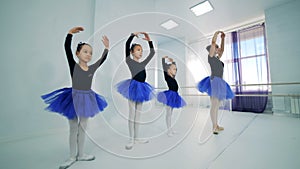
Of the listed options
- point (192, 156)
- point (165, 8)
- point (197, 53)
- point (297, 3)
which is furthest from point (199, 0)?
point (192, 156)

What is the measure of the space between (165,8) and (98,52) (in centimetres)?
180

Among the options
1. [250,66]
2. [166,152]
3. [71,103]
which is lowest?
[166,152]

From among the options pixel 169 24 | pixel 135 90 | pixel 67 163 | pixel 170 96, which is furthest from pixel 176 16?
pixel 67 163

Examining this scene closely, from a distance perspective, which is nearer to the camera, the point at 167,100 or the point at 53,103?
the point at 53,103

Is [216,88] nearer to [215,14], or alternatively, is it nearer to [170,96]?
[170,96]

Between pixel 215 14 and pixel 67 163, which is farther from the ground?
pixel 215 14

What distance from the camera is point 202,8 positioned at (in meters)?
2.48

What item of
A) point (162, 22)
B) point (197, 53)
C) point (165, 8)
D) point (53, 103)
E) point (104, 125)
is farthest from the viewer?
point (197, 53)

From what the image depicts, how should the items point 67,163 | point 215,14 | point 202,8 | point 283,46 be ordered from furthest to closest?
point 215,14, point 202,8, point 283,46, point 67,163

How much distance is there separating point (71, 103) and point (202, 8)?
110 inches

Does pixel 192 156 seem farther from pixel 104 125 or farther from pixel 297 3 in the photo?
pixel 297 3

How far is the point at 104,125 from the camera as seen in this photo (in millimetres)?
1465

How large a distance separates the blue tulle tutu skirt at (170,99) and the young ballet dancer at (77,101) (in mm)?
636

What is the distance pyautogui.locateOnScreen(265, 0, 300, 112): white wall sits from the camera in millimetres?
2244
